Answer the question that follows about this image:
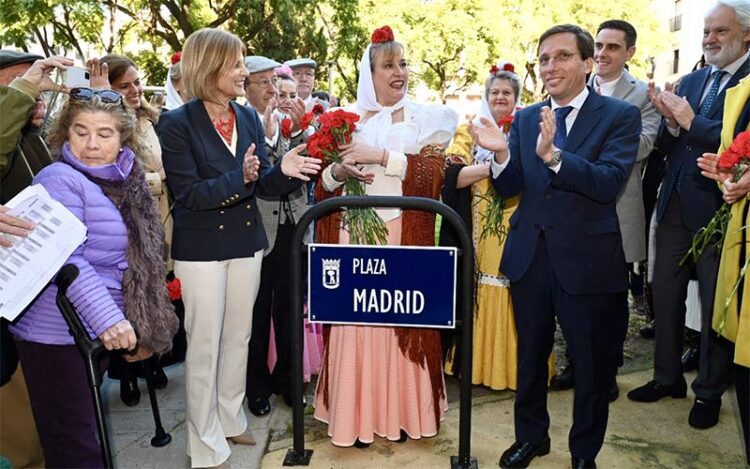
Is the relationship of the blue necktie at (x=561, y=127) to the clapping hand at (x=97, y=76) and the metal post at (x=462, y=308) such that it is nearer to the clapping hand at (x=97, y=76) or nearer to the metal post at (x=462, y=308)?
the metal post at (x=462, y=308)

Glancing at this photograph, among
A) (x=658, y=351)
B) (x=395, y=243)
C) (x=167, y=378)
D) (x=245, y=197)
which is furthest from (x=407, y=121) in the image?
(x=167, y=378)

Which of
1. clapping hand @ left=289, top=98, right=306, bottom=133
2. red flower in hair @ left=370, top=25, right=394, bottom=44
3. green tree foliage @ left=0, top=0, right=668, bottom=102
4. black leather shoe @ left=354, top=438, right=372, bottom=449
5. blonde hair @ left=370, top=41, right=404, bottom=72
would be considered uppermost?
green tree foliage @ left=0, top=0, right=668, bottom=102

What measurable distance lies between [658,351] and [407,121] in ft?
7.57

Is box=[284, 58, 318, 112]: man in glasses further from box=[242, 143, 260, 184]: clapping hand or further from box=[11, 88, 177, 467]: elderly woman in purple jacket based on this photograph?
box=[11, 88, 177, 467]: elderly woman in purple jacket

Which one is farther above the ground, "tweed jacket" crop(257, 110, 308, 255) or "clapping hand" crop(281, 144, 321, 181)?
"clapping hand" crop(281, 144, 321, 181)

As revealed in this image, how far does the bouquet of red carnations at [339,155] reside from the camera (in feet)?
10.1

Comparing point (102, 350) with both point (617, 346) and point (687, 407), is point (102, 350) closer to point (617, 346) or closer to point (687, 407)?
point (617, 346)

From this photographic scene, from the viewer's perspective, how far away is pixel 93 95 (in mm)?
2535

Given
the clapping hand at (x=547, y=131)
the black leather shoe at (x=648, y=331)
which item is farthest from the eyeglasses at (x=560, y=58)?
the black leather shoe at (x=648, y=331)

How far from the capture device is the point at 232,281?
3240 mm

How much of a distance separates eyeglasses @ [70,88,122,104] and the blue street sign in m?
1.09

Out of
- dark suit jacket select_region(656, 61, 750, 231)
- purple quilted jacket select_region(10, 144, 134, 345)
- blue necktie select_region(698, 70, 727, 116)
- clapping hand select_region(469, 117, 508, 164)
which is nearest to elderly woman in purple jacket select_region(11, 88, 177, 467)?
purple quilted jacket select_region(10, 144, 134, 345)

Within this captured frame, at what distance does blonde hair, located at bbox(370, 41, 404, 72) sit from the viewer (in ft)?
10.8

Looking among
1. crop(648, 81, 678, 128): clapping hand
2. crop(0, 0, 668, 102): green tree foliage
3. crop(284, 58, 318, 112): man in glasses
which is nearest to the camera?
crop(648, 81, 678, 128): clapping hand
